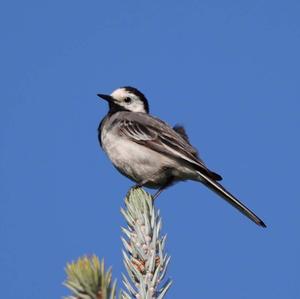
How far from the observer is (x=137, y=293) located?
8.00 feet

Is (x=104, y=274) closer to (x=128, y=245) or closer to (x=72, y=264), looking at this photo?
(x=72, y=264)

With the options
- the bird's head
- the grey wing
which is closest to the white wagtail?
the grey wing

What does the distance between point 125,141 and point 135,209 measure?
→ 4.03 meters

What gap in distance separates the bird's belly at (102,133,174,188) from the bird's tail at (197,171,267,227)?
2.04 ft

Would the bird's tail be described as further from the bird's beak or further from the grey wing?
the bird's beak

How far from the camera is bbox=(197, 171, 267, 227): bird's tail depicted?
17.8ft

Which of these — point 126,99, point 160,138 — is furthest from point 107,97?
point 160,138

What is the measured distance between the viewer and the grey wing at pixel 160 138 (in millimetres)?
6961

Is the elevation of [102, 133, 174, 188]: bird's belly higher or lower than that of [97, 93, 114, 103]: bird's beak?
lower

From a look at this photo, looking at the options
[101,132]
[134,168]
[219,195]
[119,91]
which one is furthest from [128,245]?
[119,91]

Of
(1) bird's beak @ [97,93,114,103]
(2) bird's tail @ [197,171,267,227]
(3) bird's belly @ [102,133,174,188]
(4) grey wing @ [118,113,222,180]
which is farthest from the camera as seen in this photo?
(1) bird's beak @ [97,93,114,103]

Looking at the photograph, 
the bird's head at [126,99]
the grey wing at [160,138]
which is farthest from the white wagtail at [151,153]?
the bird's head at [126,99]

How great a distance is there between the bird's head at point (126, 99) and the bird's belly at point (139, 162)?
1.80 m

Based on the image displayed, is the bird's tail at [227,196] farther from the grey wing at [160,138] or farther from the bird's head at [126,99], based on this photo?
the bird's head at [126,99]
